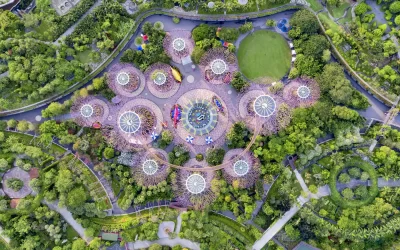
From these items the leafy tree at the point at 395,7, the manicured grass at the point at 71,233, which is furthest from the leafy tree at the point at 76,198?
the leafy tree at the point at 395,7

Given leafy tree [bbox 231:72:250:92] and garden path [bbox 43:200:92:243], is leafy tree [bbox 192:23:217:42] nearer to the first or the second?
leafy tree [bbox 231:72:250:92]

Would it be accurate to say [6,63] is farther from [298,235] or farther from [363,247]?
[363,247]

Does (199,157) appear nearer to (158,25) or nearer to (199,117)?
(199,117)

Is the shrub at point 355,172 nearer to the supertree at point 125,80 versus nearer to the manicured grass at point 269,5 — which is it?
the manicured grass at point 269,5

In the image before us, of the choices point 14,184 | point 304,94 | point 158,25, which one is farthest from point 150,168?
point 304,94

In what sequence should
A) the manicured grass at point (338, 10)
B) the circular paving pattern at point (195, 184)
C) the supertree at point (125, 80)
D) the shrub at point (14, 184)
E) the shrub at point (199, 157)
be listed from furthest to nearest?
the manicured grass at point (338, 10) < the shrub at point (199, 157) < the supertree at point (125, 80) < the shrub at point (14, 184) < the circular paving pattern at point (195, 184)

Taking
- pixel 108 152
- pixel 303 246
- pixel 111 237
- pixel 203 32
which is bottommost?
pixel 303 246

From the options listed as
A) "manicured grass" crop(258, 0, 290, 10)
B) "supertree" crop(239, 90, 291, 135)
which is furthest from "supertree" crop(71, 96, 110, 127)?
"manicured grass" crop(258, 0, 290, 10)

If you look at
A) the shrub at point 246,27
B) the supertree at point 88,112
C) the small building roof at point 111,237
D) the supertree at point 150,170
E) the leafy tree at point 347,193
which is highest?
the shrub at point 246,27
